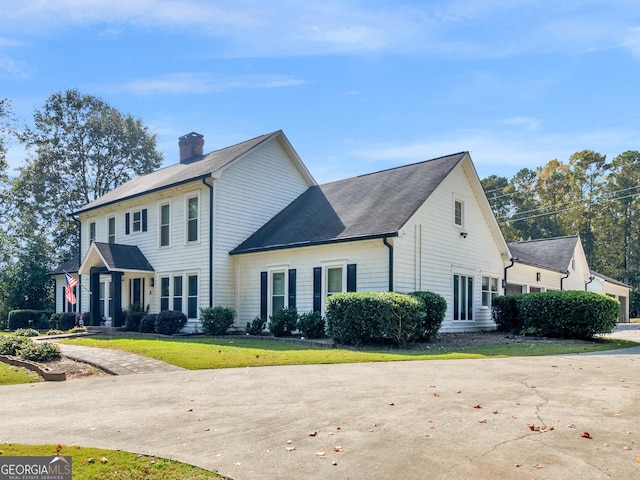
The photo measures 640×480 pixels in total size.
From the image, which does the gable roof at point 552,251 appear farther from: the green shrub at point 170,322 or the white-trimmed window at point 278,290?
the green shrub at point 170,322

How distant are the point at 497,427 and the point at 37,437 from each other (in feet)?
15.7

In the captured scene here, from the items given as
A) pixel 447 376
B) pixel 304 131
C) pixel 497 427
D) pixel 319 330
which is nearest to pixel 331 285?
pixel 319 330

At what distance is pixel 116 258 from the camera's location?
916 inches

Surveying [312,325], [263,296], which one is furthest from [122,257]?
[312,325]

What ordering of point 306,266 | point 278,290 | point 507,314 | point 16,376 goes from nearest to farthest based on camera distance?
point 16,376
point 306,266
point 278,290
point 507,314

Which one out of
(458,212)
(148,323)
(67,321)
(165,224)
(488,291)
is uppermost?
(458,212)

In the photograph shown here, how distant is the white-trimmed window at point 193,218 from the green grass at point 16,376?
1079 centimetres

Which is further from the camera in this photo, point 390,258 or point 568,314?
point 568,314

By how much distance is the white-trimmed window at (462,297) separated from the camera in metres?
20.5

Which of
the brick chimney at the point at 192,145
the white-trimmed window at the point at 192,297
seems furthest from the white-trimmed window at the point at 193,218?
the brick chimney at the point at 192,145

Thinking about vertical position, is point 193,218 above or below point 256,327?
above

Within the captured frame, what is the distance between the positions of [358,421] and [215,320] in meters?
14.3

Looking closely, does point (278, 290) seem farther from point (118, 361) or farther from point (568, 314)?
point (568, 314)

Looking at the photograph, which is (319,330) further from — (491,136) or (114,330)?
(491,136)
